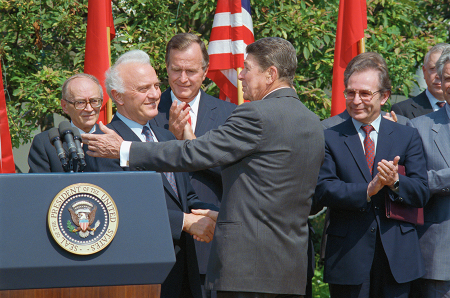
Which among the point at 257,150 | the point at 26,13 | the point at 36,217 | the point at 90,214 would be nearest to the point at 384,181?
the point at 257,150

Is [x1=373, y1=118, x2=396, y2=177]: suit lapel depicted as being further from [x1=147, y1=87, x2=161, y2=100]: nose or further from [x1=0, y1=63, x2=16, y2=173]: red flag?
[x1=0, y1=63, x2=16, y2=173]: red flag

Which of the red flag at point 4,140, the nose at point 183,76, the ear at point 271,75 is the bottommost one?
the red flag at point 4,140

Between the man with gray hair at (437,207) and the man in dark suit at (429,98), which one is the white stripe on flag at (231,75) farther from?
the man with gray hair at (437,207)

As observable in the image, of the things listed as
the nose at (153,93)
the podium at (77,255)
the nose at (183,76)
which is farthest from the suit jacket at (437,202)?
the podium at (77,255)

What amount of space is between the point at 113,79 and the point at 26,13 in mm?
3069

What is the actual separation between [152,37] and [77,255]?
394cm

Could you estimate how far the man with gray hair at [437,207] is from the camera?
3537 mm

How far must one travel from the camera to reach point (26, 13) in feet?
19.2

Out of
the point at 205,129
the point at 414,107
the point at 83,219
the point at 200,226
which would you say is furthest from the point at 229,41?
the point at 83,219

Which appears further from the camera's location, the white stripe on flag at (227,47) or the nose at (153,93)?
the white stripe on flag at (227,47)

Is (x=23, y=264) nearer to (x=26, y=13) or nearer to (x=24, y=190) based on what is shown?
(x=24, y=190)

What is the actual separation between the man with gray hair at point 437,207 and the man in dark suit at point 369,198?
0.14 m

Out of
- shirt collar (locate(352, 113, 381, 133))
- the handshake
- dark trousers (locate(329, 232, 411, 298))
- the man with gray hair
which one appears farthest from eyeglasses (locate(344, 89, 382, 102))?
the handshake

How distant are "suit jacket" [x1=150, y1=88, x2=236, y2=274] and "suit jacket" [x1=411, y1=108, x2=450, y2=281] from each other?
1.37 meters
